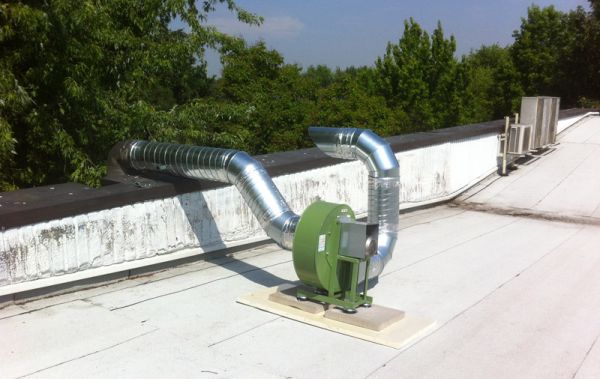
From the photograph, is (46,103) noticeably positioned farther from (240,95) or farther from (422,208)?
(240,95)

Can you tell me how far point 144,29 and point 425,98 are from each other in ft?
118

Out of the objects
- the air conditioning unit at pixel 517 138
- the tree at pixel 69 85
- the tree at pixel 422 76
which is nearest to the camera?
the tree at pixel 69 85

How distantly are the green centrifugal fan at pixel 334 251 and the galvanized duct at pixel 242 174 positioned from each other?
315 millimetres

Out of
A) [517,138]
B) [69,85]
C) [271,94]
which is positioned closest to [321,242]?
[69,85]

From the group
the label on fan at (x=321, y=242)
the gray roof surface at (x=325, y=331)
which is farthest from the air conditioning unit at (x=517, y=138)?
the label on fan at (x=321, y=242)

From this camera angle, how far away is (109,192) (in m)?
5.70

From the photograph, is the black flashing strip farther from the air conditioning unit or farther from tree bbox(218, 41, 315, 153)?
tree bbox(218, 41, 315, 153)

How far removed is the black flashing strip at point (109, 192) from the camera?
502cm

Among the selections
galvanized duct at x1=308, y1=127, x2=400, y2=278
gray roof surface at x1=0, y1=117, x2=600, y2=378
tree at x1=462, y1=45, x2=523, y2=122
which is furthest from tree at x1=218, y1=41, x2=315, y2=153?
tree at x1=462, y1=45, x2=523, y2=122

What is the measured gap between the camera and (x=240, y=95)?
27.6 metres

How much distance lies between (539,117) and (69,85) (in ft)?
33.2

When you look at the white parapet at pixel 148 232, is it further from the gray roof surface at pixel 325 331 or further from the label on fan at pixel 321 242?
the label on fan at pixel 321 242

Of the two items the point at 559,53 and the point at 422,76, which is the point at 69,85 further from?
the point at 559,53

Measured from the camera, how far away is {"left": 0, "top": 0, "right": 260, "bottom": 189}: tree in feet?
21.4
